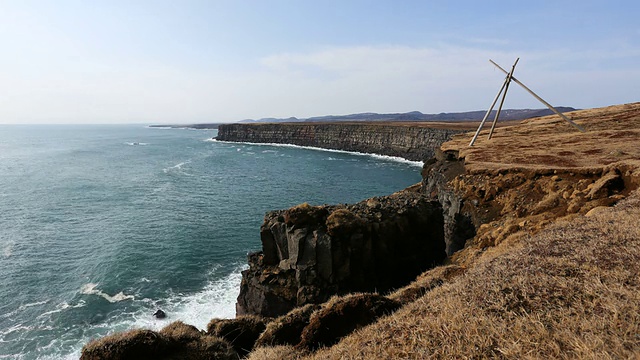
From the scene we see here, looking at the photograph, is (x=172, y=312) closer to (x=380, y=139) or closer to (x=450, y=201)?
(x=450, y=201)

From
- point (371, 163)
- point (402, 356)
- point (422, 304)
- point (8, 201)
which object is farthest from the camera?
point (371, 163)

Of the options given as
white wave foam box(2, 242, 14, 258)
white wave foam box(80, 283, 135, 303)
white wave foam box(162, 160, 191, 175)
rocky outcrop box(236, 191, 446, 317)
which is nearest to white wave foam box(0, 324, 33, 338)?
white wave foam box(80, 283, 135, 303)

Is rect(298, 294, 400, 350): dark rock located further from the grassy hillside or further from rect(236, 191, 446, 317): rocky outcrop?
rect(236, 191, 446, 317): rocky outcrop

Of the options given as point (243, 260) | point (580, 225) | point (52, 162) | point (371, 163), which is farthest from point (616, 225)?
point (52, 162)

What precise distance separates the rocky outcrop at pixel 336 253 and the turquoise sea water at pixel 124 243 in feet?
25.0

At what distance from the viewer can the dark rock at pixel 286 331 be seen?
1250 cm

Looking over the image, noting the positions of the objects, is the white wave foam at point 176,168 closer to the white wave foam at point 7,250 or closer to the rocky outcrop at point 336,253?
the white wave foam at point 7,250

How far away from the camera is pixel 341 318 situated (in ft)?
38.9

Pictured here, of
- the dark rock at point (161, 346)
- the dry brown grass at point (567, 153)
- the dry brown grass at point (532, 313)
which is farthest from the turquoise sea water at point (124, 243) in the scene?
the dry brown grass at point (567, 153)

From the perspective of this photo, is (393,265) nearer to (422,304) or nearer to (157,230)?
(422,304)

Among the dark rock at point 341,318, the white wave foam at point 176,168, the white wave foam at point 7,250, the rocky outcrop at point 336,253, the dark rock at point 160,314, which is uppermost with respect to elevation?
the dark rock at point 341,318

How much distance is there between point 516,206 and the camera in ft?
84.5

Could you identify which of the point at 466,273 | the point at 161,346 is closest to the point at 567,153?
the point at 466,273

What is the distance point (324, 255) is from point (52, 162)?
12925cm
